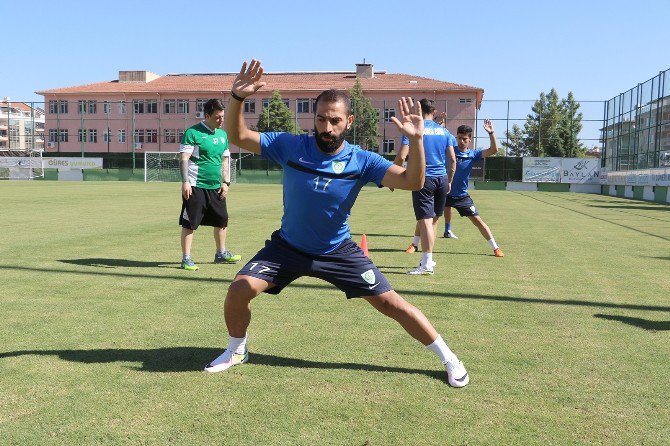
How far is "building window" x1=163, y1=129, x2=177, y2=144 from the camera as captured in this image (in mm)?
68812

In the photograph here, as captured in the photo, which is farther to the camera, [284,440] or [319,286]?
[319,286]

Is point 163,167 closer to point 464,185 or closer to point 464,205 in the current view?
point 464,185

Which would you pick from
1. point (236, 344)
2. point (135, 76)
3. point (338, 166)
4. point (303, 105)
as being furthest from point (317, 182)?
point (135, 76)

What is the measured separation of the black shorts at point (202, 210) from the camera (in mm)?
8156

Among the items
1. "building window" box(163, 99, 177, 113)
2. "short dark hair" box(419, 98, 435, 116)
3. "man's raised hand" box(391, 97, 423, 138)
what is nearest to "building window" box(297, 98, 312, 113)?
"building window" box(163, 99, 177, 113)

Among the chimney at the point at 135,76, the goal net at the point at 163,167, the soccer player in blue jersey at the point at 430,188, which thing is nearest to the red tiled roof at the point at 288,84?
the chimney at the point at 135,76

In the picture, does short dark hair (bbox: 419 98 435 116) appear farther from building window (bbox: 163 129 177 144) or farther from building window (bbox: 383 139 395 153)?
building window (bbox: 163 129 177 144)

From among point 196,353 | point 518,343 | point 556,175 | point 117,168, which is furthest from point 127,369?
point 117,168

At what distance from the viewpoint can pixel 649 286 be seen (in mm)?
7449

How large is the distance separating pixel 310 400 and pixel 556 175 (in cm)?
4329

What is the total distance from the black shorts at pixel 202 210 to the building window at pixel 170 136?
62.5m

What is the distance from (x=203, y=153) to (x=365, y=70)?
243 feet

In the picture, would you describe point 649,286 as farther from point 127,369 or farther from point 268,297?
point 127,369

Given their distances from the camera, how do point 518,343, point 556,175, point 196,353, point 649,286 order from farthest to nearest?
point 556,175
point 649,286
point 518,343
point 196,353
